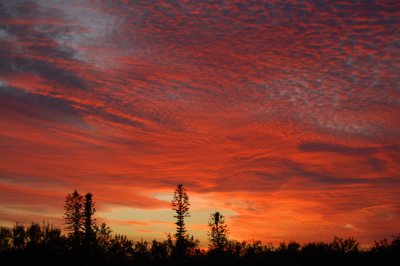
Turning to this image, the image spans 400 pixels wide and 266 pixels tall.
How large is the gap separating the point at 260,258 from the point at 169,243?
76.7ft

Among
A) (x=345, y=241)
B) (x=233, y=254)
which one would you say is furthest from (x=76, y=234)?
(x=345, y=241)

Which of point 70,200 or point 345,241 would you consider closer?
point 345,241

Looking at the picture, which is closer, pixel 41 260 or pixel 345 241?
pixel 41 260

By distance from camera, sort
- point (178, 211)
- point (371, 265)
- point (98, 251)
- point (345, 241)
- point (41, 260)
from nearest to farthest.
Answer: point (371, 265) → point (41, 260) → point (345, 241) → point (98, 251) → point (178, 211)

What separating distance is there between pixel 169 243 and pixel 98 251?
16.2 metres

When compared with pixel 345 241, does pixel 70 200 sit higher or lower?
higher

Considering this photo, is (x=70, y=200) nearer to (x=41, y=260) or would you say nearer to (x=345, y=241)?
(x=41, y=260)

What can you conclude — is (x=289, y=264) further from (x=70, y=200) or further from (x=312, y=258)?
(x=70, y=200)

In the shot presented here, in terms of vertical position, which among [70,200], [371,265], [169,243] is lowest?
[371,265]

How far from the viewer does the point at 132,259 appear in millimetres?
92625

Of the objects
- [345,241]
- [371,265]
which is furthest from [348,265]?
[345,241]

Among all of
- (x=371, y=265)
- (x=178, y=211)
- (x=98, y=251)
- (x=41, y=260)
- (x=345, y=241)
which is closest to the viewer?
(x=371, y=265)

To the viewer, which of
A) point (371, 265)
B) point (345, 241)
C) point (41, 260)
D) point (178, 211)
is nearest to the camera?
point (371, 265)

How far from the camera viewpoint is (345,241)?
8031 cm
